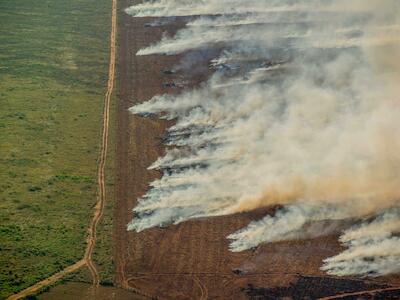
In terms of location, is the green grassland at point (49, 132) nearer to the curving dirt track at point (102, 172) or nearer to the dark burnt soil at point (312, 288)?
the curving dirt track at point (102, 172)

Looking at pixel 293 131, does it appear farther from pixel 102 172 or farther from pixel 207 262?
pixel 207 262

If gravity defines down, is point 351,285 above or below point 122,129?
below

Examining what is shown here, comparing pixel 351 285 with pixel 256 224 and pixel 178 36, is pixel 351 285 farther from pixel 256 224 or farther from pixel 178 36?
pixel 178 36

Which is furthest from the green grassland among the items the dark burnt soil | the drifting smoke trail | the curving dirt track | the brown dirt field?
the dark burnt soil

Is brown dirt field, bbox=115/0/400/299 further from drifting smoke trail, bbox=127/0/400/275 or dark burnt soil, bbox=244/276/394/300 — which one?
drifting smoke trail, bbox=127/0/400/275

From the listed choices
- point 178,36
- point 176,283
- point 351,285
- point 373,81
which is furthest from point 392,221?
point 178,36

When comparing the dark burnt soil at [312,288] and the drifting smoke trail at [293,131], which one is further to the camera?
the drifting smoke trail at [293,131]

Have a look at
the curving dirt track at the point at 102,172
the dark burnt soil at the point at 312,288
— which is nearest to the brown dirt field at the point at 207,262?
the dark burnt soil at the point at 312,288
